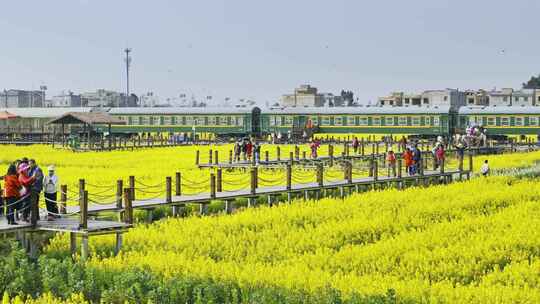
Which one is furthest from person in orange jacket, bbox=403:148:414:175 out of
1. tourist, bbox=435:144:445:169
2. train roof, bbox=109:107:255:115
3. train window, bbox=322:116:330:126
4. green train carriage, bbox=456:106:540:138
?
train roof, bbox=109:107:255:115

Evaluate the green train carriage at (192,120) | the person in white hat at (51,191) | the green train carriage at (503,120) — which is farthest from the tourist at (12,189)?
the green train carriage at (192,120)

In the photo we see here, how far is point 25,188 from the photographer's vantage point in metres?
16.2

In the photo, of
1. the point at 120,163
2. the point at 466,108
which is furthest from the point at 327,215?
the point at 466,108

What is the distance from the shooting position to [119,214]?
19.1m

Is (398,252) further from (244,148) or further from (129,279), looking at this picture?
(244,148)

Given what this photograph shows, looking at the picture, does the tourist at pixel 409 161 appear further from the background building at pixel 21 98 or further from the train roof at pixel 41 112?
the background building at pixel 21 98

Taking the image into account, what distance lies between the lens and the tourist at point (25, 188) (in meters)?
16.1

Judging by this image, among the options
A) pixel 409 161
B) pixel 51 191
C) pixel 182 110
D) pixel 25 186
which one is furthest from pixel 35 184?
pixel 182 110

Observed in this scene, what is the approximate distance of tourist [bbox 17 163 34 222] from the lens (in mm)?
16125

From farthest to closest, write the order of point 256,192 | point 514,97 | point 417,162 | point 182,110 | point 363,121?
point 514,97 < point 182,110 < point 363,121 < point 417,162 < point 256,192

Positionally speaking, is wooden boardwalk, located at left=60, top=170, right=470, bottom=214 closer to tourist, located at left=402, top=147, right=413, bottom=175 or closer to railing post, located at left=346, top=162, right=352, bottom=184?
railing post, located at left=346, top=162, right=352, bottom=184

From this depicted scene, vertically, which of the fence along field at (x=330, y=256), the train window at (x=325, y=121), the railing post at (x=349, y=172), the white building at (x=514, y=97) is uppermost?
the white building at (x=514, y=97)

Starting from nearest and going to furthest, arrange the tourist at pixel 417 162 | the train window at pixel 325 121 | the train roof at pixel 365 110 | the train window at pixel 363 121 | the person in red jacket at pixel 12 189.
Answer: the person in red jacket at pixel 12 189
the tourist at pixel 417 162
the train roof at pixel 365 110
the train window at pixel 363 121
the train window at pixel 325 121

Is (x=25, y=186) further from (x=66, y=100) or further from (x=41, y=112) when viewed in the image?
(x=66, y=100)
